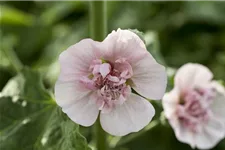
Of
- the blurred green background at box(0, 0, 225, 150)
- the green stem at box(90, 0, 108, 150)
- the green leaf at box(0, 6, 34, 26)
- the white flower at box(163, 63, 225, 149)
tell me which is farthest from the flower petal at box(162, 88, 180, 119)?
the green leaf at box(0, 6, 34, 26)

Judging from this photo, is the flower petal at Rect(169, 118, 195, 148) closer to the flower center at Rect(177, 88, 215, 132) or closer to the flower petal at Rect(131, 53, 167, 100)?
the flower center at Rect(177, 88, 215, 132)

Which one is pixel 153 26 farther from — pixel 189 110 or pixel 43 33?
pixel 189 110

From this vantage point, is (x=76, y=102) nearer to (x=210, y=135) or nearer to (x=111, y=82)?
(x=111, y=82)

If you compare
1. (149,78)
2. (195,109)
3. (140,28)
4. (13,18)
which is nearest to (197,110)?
(195,109)

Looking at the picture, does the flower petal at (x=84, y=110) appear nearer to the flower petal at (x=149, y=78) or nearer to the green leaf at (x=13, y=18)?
the flower petal at (x=149, y=78)

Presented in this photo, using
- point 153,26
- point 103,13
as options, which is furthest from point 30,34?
point 103,13
